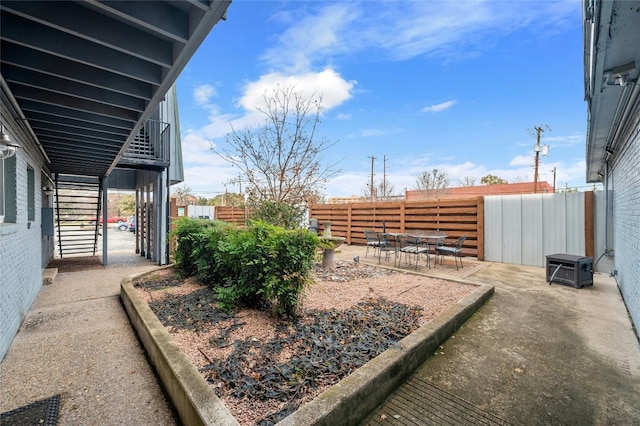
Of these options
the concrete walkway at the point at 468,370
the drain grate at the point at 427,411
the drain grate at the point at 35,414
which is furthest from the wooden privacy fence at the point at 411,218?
the drain grate at the point at 427,411

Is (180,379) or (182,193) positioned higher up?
(182,193)

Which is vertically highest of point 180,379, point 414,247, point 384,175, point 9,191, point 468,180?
point 384,175

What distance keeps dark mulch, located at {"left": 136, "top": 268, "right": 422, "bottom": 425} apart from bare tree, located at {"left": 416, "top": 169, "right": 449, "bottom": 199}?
18.5 m

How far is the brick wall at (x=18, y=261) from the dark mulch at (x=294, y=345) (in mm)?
1232

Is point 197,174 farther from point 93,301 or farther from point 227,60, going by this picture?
point 93,301

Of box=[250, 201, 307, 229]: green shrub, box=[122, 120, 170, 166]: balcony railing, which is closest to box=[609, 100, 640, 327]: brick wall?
box=[250, 201, 307, 229]: green shrub

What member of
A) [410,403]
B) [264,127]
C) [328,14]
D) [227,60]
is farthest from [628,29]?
[227,60]

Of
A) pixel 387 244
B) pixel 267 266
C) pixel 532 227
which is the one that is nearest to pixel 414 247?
pixel 387 244

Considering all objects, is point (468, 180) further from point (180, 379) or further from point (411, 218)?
point (180, 379)

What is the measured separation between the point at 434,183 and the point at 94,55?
21215 mm

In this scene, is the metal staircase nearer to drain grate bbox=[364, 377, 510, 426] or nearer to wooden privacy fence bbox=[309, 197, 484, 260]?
wooden privacy fence bbox=[309, 197, 484, 260]

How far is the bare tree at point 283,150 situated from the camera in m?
6.20

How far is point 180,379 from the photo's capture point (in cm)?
180

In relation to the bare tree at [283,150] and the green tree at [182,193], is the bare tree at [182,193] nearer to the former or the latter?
the green tree at [182,193]
